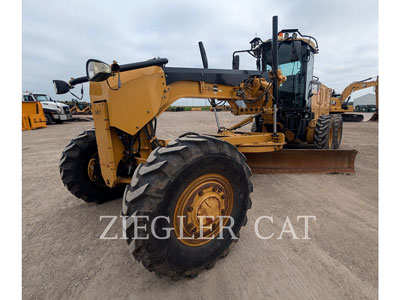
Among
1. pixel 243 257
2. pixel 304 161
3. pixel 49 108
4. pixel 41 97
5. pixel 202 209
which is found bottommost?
pixel 243 257

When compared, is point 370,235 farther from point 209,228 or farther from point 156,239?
point 156,239

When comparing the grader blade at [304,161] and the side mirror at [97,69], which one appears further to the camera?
the grader blade at [304,161]

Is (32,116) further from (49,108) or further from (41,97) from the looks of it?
(41,97)

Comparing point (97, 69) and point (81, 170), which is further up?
point (97, 69)

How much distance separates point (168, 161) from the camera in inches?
64.8

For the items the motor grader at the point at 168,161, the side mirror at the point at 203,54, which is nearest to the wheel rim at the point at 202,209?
the motor grader at the point at 168,161

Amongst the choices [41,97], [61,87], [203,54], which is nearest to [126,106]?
[61,87]

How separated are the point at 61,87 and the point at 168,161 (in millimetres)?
1927

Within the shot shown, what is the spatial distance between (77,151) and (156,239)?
204cm

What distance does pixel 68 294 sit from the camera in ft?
5.45

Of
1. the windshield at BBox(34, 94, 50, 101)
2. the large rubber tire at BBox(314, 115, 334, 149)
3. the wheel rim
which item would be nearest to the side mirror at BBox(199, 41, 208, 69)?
the wheel rim

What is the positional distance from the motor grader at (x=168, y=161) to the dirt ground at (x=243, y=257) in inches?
8.2

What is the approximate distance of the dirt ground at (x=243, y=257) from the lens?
1.67 meters

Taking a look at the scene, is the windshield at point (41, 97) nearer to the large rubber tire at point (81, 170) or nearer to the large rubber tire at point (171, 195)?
the large rubber tire at point (81, 170)
